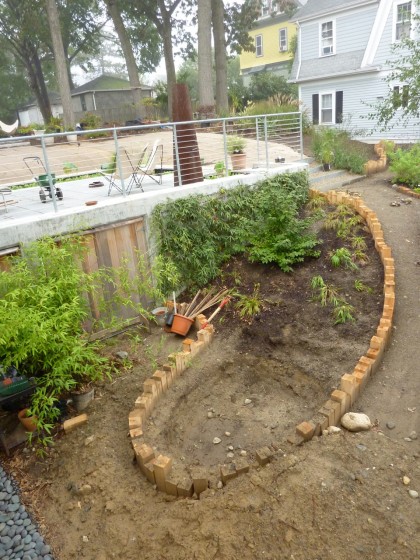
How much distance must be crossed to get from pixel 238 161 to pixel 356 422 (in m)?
6.43

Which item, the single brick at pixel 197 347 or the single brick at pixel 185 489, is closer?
the single brick at pixel 185 489

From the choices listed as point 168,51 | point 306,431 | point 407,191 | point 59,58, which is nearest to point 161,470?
point 306,431

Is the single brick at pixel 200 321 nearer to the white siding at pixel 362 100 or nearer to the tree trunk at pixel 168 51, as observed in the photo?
the white siding at pixel 362 100

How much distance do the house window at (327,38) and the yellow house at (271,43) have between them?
1095 cm

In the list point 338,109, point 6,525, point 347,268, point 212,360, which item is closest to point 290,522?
point 6,525

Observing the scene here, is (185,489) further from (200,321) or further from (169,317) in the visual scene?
(169,317)

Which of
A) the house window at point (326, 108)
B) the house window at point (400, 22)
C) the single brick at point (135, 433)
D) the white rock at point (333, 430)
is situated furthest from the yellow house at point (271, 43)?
the single brick at point (135, 433)

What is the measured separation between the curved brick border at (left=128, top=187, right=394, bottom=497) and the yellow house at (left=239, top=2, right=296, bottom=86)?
26.7 metres

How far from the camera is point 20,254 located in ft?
16.9

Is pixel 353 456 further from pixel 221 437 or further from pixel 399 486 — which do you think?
pixel 221 437

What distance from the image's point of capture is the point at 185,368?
5094 millimetres

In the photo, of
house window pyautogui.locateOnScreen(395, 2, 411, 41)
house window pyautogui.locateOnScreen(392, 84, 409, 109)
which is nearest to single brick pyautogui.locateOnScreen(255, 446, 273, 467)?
house window pyautogui.locateOnScreen(392, 84, 409, 109)

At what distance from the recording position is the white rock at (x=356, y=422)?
375 centimetres

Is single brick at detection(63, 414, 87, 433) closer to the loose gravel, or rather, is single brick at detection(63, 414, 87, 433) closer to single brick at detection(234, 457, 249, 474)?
the loose gravel
